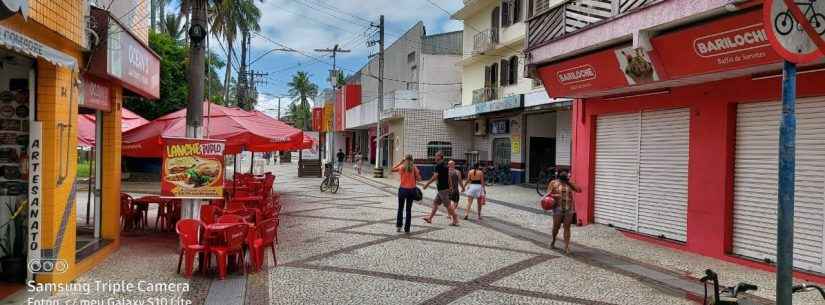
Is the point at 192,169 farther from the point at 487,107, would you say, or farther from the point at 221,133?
the point at 487,107

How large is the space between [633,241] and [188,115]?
7.90 metres

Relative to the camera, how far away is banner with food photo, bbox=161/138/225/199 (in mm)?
7418

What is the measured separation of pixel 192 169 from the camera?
7.52 meters

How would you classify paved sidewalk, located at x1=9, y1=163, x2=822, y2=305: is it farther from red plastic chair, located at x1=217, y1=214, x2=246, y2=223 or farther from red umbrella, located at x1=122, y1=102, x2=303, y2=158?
red umbrella, located at x1=122, y1=102, x2=303, y2=158

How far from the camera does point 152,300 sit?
5633 mm

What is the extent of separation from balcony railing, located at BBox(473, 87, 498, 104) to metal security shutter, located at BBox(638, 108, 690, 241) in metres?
13.3

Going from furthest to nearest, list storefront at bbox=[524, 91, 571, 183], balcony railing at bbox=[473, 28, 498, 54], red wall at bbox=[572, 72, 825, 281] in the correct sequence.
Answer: balcony railing at bbox=[473, 28, 498, 54], storefront at bbox=[524, 91, 571, 183], red wall at bbox=[572, 72, 825, 281]

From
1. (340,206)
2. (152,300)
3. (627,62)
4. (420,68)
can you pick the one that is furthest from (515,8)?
(152,300)

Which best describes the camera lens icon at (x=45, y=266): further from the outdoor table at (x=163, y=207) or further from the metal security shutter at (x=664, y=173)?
the metal security shutter at (x=664, y=173)

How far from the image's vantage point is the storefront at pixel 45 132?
18.2 ft

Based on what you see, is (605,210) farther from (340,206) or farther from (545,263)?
(340,206)

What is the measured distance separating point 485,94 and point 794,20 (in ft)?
68.9

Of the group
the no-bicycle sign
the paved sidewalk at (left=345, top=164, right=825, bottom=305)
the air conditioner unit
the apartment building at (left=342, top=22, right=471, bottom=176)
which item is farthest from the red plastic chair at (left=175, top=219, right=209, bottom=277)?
the apartment building at (left=342, top=22, right=471, bottom=176)

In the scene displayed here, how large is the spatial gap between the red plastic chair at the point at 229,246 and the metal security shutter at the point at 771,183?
721cm
